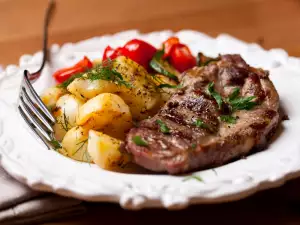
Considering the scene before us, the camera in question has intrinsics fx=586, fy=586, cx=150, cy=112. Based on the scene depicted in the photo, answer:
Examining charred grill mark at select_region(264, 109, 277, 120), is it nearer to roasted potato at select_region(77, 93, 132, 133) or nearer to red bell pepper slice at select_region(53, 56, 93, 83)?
roasted potato at select_region(77, 93, 132, 133)

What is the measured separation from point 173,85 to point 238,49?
98 cm

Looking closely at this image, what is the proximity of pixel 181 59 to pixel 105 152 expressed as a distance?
1.52 m

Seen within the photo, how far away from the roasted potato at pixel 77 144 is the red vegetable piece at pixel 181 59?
129cm

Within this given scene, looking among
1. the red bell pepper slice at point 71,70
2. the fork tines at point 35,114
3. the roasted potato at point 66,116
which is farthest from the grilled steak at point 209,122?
the red bell pepper slice at point 71,70

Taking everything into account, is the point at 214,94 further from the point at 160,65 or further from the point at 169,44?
the point at 169,44

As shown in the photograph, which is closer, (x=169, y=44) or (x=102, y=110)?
(x=102, y=110)

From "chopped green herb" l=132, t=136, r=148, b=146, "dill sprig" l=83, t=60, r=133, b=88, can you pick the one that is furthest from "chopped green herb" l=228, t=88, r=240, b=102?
"chopped green herb" l=132, t=136, r=148, b=146

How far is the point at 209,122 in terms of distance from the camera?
11.7 feet

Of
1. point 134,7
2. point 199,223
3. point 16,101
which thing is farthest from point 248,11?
point 199,223

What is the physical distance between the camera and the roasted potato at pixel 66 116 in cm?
392

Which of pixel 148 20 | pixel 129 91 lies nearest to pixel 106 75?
pixel 129 91

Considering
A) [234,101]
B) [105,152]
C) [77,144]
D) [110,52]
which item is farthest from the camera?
[110,52]

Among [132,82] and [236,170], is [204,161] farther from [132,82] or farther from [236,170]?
[132,82]

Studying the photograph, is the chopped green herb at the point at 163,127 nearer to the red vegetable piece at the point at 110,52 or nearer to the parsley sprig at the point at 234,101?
the parsley sprig at the point at 234,101
